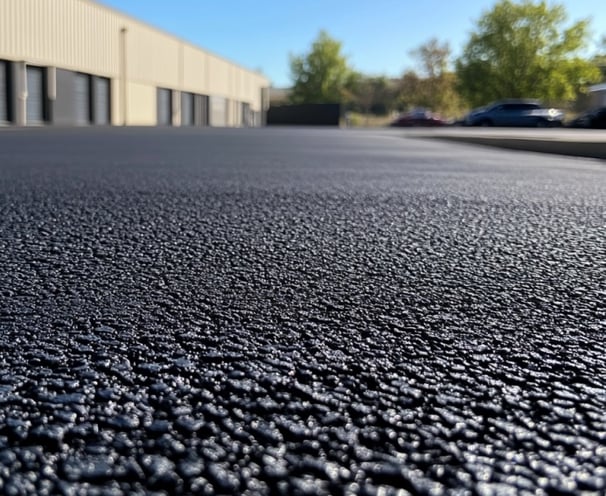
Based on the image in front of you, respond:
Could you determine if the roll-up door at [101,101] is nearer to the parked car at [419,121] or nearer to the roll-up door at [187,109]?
the roll-up door at [187,109]

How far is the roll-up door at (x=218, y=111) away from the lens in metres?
43.6

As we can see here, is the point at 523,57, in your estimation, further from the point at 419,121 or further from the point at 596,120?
the point at 596,120

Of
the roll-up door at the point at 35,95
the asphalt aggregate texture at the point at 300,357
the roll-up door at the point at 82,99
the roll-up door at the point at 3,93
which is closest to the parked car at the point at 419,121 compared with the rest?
the roll-up door at the point at 82,99

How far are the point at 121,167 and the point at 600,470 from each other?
4094 mm

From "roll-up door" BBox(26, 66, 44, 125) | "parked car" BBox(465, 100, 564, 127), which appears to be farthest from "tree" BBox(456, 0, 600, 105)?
"roll-up door" BBox(26, 66, 44, 125)

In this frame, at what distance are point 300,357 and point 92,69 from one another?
29475mm

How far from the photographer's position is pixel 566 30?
48.2 metres

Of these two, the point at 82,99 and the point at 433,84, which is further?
the point at 433,84

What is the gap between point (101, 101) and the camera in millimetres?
28969

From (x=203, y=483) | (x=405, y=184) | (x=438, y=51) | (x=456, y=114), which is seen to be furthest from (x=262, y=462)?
(x=456, y=114)

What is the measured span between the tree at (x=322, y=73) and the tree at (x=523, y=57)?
19936mm

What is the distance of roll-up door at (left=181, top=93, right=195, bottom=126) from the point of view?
127 feet

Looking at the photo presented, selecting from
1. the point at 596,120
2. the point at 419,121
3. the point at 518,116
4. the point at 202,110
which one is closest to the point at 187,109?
the point at 202,110

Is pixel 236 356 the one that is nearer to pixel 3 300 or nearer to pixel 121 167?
pixel 3 300
